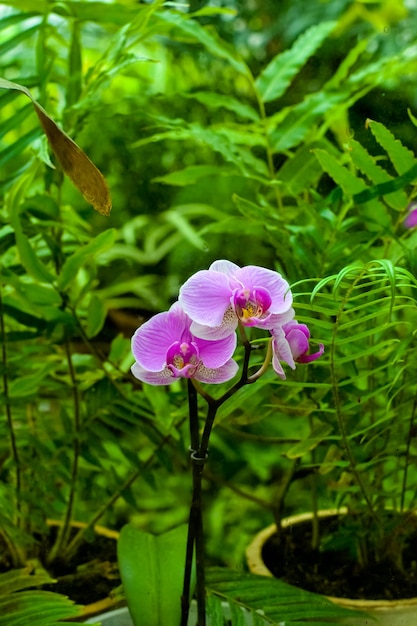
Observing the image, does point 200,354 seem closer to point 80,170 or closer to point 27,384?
point 80,170

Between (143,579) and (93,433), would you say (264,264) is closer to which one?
(93,433)

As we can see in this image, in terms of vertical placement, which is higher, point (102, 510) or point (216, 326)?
point (216, 326)

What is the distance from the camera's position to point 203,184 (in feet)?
3.76

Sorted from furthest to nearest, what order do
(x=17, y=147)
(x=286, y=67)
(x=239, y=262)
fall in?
(x=239, y=262) → (x=286, y=67) → (x=17, y=147)

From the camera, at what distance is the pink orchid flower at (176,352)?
45cm

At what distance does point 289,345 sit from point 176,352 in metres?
0.07

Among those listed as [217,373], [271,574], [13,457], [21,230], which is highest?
[21,230]

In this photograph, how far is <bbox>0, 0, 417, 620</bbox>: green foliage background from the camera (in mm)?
602

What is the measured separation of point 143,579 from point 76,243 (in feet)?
1.31

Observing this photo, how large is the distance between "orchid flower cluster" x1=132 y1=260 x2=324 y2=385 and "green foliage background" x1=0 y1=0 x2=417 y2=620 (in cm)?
3

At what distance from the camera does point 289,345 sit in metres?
0.45

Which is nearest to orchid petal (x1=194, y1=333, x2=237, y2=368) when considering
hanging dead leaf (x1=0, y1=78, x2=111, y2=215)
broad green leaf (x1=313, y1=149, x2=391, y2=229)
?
hanging dead leaf (x1=0, y1=78, x2=111, y2=215)

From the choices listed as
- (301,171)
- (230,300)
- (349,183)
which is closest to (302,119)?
(301,171)

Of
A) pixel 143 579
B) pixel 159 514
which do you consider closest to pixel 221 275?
pixel 143 579
